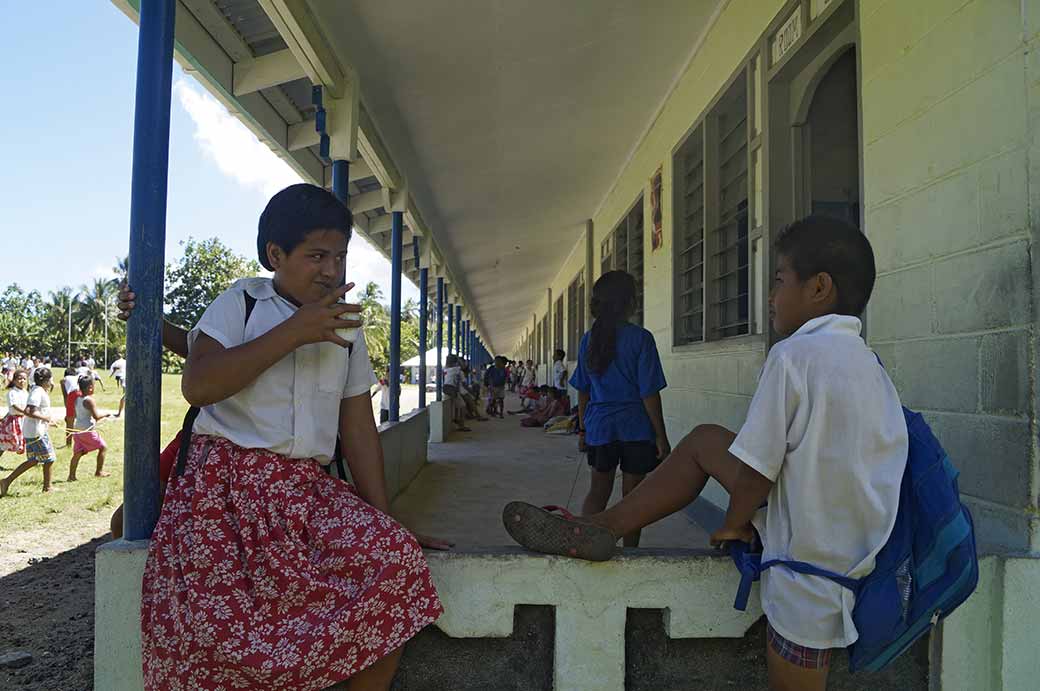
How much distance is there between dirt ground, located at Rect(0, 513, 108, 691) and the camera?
3.27 m

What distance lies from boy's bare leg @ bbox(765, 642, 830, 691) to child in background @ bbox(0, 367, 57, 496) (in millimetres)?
8300

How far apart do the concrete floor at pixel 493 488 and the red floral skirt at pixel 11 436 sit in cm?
507

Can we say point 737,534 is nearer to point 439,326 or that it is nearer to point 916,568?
point 916,568

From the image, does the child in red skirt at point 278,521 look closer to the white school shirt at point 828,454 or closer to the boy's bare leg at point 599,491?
the white school shirt at point 828,454

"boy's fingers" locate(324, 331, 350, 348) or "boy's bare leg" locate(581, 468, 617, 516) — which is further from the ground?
"boy's fingers" locate(324, 331, 350, 348)

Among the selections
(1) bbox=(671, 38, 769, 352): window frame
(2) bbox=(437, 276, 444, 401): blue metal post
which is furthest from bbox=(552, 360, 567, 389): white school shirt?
(1) bbox=(671, 38, 769, 352): window frame

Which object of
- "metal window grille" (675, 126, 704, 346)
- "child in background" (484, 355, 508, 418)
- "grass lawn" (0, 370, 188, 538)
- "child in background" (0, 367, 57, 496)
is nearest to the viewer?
"metal window grille" (675, 126, 704, 346)

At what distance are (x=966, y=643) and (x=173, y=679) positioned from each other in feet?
6.62

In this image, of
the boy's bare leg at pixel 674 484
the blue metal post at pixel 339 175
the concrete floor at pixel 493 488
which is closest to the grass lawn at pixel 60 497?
the concrete floor at pixel 493 488

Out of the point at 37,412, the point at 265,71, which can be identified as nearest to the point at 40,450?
the point at 37,412

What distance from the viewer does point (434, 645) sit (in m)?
2.11

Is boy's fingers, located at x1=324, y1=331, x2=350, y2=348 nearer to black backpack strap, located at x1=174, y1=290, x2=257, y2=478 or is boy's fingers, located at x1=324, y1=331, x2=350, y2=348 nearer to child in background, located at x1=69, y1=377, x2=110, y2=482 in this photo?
black backpack strap, located at x1=174, y1=290, x2=257, y2=478

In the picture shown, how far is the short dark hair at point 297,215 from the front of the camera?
1.90 meters

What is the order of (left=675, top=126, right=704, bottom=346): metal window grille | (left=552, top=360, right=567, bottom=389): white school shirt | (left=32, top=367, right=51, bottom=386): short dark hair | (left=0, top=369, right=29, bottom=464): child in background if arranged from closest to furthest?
(left=675, top=126, right=704, bottom=346): metal window grille
(left=32, top=367, right=51, bottom=386): short dark hair
(left=0, top=369, right=29, bottom=464): child in background
(left=552, top=360, right=567, bottom=389): white school shirt
